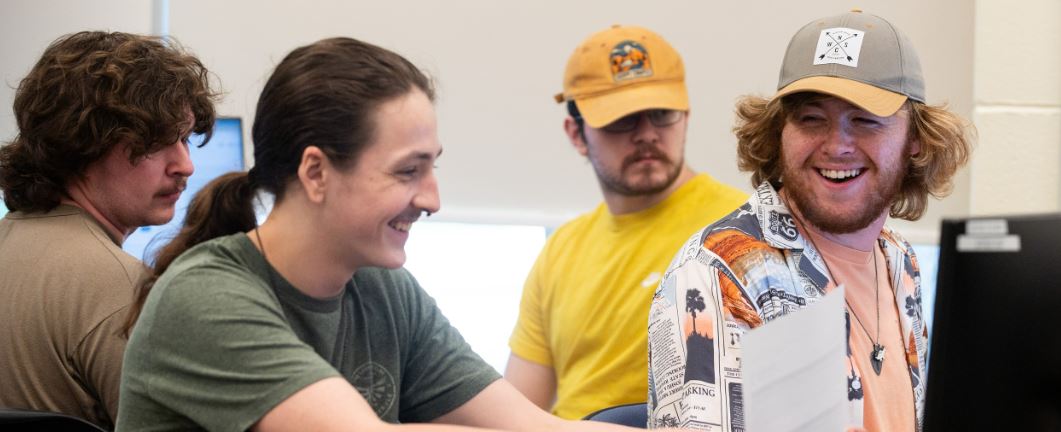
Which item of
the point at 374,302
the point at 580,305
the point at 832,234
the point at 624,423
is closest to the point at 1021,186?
the point at 580,305

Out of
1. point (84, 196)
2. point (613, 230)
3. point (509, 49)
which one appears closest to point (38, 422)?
point (84, 196)

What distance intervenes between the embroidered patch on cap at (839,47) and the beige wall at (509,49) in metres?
1.57

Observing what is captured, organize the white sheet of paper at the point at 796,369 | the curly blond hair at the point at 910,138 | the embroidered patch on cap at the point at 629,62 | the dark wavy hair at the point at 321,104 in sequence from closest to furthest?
the white sheet of paper at the point at 796,369, the dark wavy hair at the point at 321,104, the curly blond hair at the point at 910,138, the embroidered patch on cap at the point at 629,62

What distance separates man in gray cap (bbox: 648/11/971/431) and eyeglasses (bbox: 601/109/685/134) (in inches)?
31.6

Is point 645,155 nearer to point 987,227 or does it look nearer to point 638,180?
point 638,180

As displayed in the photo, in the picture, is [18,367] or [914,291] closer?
[18,367]

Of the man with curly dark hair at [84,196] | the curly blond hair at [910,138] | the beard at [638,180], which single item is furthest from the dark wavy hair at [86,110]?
the beard at [638,180]

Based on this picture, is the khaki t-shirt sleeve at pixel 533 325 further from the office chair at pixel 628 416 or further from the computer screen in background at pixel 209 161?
the office chair at pixel 628 416

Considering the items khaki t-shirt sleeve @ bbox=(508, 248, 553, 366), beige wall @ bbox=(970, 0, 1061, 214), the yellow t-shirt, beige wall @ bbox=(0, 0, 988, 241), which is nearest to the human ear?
the yellow t-shirt

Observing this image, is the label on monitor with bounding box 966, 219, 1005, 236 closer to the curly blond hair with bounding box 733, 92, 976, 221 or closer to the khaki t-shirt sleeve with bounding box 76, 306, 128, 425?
the curly blond hair with bounding box 733, 92, 976, 221

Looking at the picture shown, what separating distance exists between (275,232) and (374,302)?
185mm

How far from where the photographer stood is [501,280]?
3426mm

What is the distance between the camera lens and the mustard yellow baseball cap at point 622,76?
284 centimetres

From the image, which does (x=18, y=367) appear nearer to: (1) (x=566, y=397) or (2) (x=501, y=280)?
(1) (x=566, y=397)
